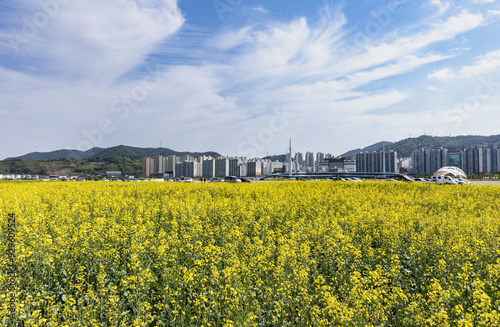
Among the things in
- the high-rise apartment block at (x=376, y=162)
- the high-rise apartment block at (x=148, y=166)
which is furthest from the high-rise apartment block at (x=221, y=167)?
the high-rise apartment block at (x=376, y=162)

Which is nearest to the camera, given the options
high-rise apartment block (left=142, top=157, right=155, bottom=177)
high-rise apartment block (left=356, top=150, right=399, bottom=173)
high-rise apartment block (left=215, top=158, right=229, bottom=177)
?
high-rise apartment block (left=356, top=150, right=399, bottom=173)

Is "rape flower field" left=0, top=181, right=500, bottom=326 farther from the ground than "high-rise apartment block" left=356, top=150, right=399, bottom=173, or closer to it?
closer to it

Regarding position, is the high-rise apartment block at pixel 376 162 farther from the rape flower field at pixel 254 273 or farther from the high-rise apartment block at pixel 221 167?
the rape flower field at pixel 254 273

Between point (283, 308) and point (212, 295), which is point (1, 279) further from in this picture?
point (283, 308)

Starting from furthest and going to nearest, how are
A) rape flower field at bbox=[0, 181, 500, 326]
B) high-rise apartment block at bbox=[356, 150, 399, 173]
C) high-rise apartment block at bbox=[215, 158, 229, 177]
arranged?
high-rise apartment block at bbox=[215, 158, 229, 177], high-rise apartment block at bbox=[356, 150, 399, 173], rape flower field at bbox=[0, 181, 500, 326]

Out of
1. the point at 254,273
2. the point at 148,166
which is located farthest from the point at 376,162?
the point at 254,273

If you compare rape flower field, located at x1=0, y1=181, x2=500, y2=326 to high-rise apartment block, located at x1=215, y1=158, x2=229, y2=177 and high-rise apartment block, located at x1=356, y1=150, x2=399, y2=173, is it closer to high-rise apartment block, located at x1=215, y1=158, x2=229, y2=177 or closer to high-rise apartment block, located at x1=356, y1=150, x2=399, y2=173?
high-rise apartment block, located at x1=356, y1=150, x2=399, y2=173

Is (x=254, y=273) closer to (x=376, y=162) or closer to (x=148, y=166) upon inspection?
(x=376, y=162)

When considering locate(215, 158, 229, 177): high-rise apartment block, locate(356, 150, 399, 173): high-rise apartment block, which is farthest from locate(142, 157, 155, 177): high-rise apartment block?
locate(356, 150, 399, 173): high-rise apartment block
